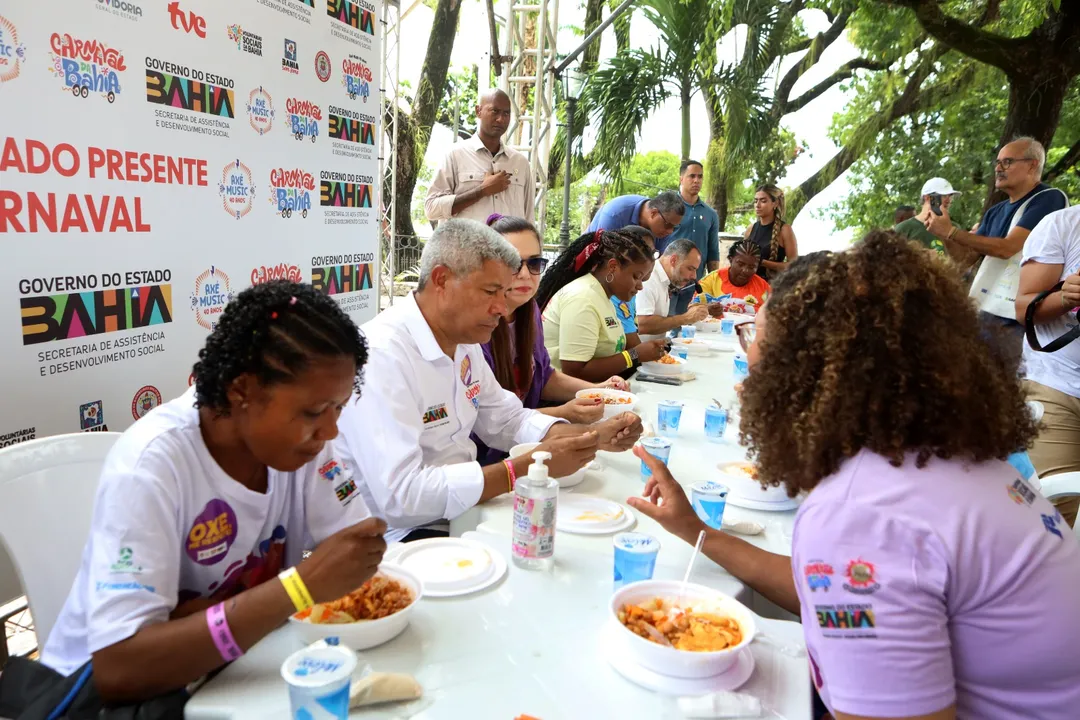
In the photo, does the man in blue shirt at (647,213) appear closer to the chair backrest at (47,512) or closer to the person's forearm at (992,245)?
the person's forearm at (992,245)

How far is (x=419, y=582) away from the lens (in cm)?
141

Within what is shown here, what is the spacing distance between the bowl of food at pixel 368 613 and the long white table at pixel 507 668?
0.12 feet

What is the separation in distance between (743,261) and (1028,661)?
6086mm

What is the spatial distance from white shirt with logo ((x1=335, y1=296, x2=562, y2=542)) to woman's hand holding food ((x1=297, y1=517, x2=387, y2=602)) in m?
0.59

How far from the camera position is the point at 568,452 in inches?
80.7

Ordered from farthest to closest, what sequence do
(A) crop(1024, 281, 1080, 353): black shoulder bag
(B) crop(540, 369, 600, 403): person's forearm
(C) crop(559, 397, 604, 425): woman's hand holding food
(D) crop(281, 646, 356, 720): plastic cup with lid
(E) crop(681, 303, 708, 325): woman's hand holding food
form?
(E) crop(681, 303, 708, 325): woman's hand holding food < (B) crop(540, 369, 600, 403): person's forearm < (A) crop(1024, 281, 1080, 353): black shoulder bag < (C) crop(559, 397, 604, 425): woman's hand holding food < (D) crop(281, 646, 356, 720): plastic cup with lid

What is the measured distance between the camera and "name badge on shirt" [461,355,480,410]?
2.46m

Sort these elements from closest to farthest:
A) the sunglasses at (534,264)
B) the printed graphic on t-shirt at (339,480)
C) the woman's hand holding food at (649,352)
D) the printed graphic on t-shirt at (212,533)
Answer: the printed graphic on t-shirt at (212,533), the printed graphic on t-shirt at (339,480), the sunglasses at (534,264), the woman's hand holding food at (649,352)

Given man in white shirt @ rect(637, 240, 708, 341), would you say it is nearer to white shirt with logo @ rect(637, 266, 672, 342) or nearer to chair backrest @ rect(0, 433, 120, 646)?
white shirt with logo @ rect(637, 266, 672, 342)

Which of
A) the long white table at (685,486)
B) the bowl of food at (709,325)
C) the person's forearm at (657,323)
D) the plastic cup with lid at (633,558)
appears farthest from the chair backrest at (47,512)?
the bowl of food at (709,325)

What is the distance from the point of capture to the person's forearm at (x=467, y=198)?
5152 millimetres

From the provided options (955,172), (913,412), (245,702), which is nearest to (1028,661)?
(913,412)

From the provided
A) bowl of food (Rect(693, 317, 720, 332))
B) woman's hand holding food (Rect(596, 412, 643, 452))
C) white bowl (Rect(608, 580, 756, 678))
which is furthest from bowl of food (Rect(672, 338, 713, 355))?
white bowl (Rect(608, 580, 756, 678))

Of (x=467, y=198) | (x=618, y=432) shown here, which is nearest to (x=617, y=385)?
(x=618, y=432)
